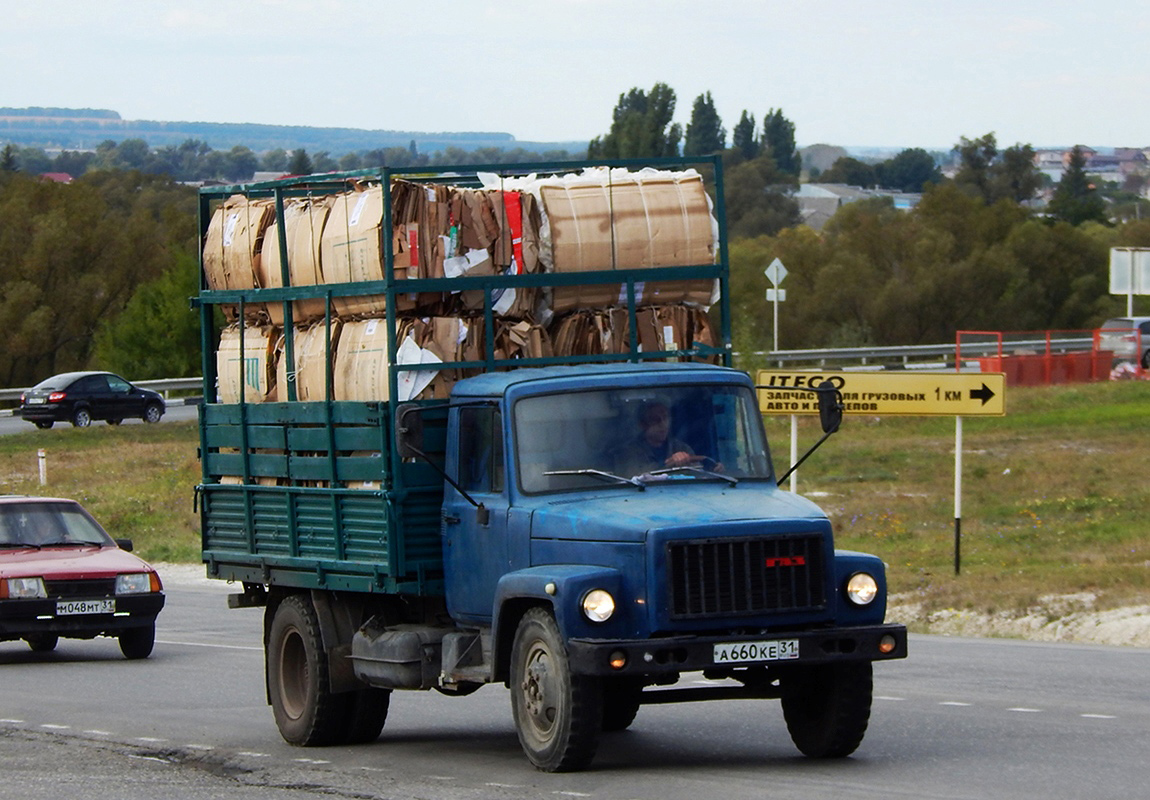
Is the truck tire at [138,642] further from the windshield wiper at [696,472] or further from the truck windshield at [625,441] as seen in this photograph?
the windshield wiper at [696,472]

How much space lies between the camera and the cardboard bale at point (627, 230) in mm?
11547

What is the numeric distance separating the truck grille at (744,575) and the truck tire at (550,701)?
62cm

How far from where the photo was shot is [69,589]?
17359 mm

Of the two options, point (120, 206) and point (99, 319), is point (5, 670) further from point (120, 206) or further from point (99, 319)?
point (120, 206)

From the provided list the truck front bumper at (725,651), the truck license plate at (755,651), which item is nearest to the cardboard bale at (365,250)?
the truck front bumper at (725,651)

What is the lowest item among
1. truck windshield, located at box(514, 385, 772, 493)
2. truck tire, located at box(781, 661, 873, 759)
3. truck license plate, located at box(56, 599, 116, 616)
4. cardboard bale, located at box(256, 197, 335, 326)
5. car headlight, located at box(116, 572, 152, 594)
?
truck license plate, located at box(56, 599, 116, 616)

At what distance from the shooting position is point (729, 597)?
9.41 m

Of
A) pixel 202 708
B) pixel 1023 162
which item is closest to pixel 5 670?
pixel 202 708

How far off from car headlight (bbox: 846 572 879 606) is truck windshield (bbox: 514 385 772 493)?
2.92 feet

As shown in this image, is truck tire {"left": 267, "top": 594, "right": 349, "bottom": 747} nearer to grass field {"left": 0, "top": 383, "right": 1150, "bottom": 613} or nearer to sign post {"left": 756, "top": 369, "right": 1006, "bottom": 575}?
grass field {"left": 0, "top": 383, "right": 1150, "bottom": 613}

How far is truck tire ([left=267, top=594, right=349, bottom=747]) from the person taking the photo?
12.0 m

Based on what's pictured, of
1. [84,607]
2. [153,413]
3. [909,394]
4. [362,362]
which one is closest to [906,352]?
[153,413]

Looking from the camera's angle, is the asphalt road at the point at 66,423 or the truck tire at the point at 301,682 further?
the asphalt road at the point at 66,423

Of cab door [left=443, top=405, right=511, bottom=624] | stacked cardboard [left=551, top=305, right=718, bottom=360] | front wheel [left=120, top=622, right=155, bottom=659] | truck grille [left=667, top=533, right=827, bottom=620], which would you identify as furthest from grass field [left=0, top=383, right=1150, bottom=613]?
truck grille [left=667, top=533, right=827, bottom=620]
